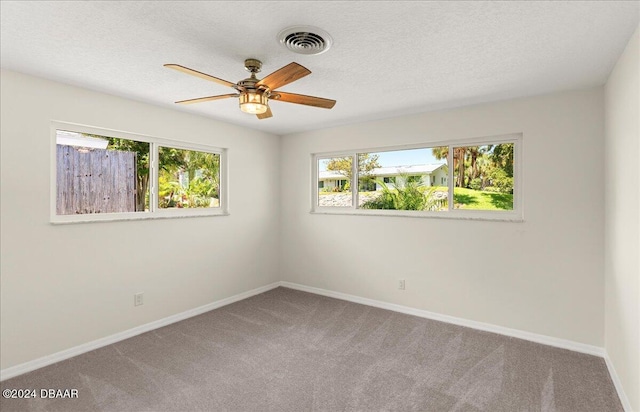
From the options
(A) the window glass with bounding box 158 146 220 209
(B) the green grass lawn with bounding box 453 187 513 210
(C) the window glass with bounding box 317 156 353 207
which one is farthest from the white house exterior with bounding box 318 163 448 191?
(A) the window glass with bounding box 158 146 220 209

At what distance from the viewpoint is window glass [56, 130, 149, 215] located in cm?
Answer: 285

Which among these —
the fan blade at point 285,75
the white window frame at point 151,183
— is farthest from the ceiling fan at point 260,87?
the white window frame at point 151,183

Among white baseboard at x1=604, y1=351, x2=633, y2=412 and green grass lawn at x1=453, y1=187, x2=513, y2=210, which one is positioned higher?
green grass lawn at x1=453, y1=187, x2=513, y2=210

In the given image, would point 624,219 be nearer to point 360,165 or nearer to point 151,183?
point 360,165

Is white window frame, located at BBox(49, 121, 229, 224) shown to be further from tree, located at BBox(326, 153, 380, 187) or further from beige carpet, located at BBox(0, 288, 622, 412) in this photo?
tree, located at BBox(326, 153, 380, 187)

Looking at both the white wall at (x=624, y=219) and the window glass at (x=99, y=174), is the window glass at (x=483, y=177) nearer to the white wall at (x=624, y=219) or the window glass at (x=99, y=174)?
the white wall at (x=624, y=219)

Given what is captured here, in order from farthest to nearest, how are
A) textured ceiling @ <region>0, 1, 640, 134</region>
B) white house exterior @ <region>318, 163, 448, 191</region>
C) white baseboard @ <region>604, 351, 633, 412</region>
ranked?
1. white house exterior @ <region>318, 163, 448, 191</region>
2. white baseboard @ <region>604, 351, 633, 412</region>
3. textured ceiling @ <region>0, 1, 640, 134</region>

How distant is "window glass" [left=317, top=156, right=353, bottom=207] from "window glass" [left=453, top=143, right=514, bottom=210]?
1.41m

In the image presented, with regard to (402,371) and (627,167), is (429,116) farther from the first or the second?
(402,371)

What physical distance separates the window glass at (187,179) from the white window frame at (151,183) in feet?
0.18

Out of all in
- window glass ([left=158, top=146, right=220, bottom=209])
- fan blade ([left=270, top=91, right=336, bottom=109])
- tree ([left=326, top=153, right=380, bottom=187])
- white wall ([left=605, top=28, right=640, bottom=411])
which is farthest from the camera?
tree ([left=326, top=153, right=380, bottom=187])

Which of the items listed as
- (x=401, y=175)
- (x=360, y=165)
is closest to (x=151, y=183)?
(x=360, y=165)

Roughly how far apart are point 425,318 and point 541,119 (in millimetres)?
2355

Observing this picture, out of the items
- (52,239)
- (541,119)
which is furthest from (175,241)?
(541,119)
